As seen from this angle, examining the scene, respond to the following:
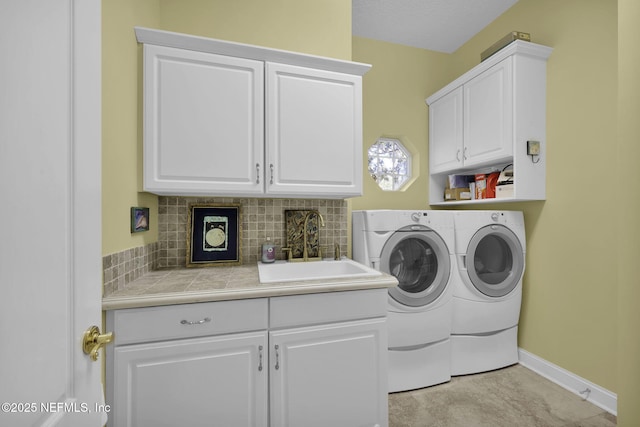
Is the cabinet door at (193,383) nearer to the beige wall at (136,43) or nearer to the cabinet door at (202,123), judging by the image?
the beige wall at (136,43)

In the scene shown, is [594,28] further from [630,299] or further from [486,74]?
[630,299]

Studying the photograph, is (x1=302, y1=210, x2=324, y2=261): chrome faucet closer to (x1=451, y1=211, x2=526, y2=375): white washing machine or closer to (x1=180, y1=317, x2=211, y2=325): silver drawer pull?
(x1=180, y1=317, x2=211, y2=325): silver drawer pull

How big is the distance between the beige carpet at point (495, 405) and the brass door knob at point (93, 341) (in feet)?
5.57

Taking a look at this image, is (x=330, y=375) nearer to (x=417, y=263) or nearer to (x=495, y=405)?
(x=417, y=263)

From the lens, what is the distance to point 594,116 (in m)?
1.85

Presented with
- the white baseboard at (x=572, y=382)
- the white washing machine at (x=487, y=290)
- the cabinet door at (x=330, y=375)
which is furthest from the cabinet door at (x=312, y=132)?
the white baseboard at (x=572, y=382)

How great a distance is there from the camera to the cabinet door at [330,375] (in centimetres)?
129

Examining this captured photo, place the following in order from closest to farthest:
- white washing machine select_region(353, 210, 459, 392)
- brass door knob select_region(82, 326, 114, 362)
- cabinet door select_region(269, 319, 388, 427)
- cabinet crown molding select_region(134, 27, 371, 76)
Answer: brass door knob select_region(82, 326, 114, 362)
cabinet door select_region(269, 319, 388, 427)
cabinet crown molding select_region(134, 27, 371, 76)
white washing machine select_region(353, 210, 459, 392)

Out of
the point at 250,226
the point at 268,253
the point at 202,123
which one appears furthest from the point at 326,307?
the point at 202,123

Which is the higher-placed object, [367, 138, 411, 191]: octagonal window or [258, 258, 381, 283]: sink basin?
[367, 138, 411, 191]: octagonal window

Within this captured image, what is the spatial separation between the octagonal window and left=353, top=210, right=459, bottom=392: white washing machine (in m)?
0.94

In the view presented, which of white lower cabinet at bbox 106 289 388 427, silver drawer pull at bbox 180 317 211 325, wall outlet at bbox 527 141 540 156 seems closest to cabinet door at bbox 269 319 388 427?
white lower cabinet at bbox 106 289 388 427

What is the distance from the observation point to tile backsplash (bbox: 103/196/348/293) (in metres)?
1.80

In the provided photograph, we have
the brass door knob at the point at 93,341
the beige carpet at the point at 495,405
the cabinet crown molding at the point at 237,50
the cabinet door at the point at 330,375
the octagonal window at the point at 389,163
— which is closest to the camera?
the brass door knob at the point at 93,341
